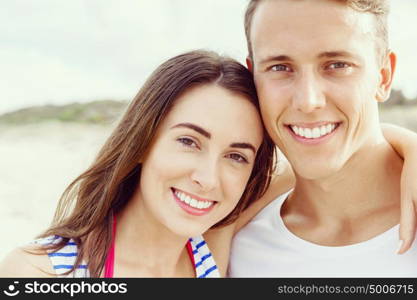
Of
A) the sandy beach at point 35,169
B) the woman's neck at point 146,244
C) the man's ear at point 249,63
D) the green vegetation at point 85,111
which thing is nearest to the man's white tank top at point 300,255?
the woman's neck at point 146,244

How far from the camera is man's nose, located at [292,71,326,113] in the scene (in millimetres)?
2926

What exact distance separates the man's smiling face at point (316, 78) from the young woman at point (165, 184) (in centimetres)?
16

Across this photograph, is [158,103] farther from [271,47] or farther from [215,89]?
[271,47]

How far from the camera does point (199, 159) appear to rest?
2.94 metres

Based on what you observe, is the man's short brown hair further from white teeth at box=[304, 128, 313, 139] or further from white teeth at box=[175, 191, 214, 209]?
white teeth at box=[175, 191, 214, 209]

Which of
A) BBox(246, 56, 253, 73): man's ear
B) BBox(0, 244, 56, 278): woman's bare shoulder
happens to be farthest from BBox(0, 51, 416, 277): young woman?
BBox(246, 56, 253, 73): man's ear

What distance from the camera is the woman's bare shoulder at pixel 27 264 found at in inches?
108

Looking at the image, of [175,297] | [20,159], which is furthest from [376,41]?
[20,159]

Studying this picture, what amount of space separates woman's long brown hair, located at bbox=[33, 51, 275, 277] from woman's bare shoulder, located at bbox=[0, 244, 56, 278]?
9 cm

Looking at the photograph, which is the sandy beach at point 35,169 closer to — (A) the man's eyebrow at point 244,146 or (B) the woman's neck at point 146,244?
(B) the woman's neck at point 146,244

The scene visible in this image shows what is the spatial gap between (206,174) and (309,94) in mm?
660

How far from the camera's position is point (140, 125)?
307 centimetres

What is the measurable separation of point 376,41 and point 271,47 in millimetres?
570

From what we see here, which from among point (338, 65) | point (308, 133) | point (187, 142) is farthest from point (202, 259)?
point (338, 65)
